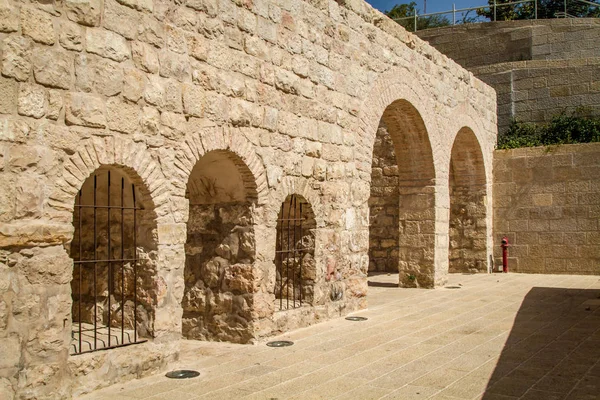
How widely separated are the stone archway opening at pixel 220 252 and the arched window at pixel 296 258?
801 mm

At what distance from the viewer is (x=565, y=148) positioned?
12.0m

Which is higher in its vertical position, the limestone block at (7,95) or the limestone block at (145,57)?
the limestone block at (145,57)

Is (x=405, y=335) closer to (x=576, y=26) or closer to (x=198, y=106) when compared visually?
(x=198, y=106)

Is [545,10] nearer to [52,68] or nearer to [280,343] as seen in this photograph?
[280,343]

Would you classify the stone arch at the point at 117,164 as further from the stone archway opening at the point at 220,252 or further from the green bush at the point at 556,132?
the green bush at the point at 556,132

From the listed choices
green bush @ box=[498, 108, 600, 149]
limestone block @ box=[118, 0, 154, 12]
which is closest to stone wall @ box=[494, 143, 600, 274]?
green bush @ box=[498, 108, 600, 149]

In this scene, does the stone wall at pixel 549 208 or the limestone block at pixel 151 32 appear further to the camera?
the stone wall at pixel 549 208

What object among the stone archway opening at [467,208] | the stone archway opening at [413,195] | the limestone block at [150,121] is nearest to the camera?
the limestone block at [150,121]

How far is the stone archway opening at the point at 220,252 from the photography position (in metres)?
5.89

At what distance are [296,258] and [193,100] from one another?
8.07ft

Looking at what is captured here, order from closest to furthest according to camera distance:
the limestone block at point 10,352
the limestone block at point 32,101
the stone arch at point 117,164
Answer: the limestone block at point 10,352 → the limestone block at point 32,101 → the stone arch at point 117,164

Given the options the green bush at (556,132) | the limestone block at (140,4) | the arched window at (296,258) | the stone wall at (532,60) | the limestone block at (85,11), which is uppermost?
the stone wall at (532,60)

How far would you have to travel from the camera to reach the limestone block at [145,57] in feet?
15.6

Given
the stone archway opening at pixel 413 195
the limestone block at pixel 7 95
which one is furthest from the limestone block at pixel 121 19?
the stone archway opening at pixel 413 195
